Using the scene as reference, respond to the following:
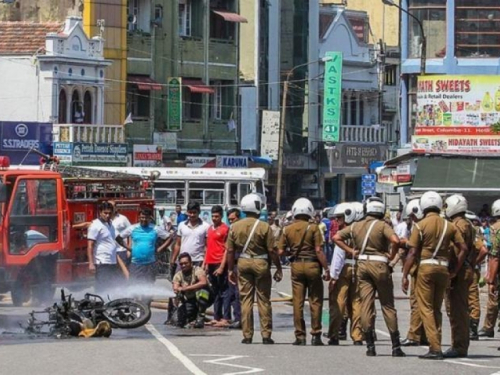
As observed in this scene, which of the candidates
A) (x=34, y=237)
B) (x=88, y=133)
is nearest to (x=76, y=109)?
(x=88, y=133)

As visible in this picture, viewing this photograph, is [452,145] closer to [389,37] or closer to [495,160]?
[495,160]

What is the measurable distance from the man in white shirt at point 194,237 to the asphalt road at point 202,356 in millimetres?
1578

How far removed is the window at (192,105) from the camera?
63781 mm

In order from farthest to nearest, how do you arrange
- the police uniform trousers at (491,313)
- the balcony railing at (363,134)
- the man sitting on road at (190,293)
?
the balcony railing at (363,134) < the man sitting on road at (190,293) < the police uniform trousers at (491,313)

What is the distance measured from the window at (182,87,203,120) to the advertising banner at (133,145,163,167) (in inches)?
219

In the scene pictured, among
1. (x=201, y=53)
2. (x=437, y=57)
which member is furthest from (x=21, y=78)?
(x=437, y=57)

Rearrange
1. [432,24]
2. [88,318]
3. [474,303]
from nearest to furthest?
1. [88,318]
2. [474,303]
3. [432,24]

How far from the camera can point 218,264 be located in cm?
2283

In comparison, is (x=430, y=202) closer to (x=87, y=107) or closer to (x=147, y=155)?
(x=147, y=155)

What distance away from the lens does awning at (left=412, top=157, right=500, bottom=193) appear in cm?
4784

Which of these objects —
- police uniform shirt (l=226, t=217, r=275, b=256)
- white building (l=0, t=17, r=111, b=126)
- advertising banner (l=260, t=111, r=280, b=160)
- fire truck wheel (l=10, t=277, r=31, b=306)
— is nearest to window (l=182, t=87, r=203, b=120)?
advertising banner (l=260, t=111, r=280, b=160)

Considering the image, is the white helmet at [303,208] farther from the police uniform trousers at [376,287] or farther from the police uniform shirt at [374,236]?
the police uniform trousers at [376,287]

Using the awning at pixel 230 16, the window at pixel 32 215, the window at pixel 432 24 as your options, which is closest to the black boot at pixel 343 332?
the window at pixel 32 215

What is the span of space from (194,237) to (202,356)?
5.97 metres
